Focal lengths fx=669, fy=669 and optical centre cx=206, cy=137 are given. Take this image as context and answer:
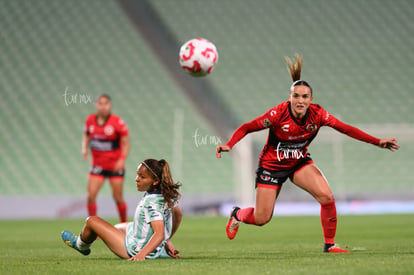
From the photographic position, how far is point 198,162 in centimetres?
1775

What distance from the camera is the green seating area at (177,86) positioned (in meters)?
17.6

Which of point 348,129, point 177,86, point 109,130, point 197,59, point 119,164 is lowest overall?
point 119,164

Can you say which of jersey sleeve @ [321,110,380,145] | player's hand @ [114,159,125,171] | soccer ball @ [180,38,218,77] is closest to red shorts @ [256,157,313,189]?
jersey sleeve @ [321,110,380,145]

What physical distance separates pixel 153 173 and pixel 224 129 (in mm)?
12831

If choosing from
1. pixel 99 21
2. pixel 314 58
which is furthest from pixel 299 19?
pixel 99 21

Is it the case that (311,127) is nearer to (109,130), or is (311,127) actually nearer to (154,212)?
(154,212)

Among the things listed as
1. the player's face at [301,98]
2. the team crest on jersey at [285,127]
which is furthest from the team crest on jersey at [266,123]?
the player's face at [301,98]

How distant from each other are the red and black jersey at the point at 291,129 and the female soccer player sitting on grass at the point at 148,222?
3.22ft

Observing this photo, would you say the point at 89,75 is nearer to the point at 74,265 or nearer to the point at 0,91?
the point at 0,91

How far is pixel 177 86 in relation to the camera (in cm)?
1878

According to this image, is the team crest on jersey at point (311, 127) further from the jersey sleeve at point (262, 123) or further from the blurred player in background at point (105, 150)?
the blurred player in background at point (105, 150)

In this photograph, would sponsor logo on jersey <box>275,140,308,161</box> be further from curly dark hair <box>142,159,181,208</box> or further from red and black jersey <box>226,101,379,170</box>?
curly dark hair <box>142,159,181,208</box>

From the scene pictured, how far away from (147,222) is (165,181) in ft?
1.16

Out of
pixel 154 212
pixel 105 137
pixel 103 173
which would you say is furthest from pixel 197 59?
pixel 103 173
